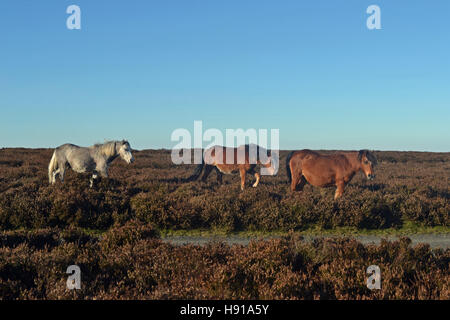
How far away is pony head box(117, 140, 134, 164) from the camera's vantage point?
14.1m

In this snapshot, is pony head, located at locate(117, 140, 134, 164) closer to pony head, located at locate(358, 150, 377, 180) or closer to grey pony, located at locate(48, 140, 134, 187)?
grey pony, located at locate(48, 140, 134, 187)

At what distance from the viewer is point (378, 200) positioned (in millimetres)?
12391

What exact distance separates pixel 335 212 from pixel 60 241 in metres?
7.71

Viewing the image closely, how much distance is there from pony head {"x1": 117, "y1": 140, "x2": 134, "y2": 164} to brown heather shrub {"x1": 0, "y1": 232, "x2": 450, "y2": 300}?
731cm

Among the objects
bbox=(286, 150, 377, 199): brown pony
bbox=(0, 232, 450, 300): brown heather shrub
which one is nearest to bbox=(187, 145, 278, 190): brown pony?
bbox=(286, 150, 377, 199): brown pony

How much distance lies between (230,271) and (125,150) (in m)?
10.1

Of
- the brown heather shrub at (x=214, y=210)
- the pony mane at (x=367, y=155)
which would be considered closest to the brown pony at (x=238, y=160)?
the brown heather shrub at (x=214, y=210)

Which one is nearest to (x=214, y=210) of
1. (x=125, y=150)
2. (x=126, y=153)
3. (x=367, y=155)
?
(x=126, y=153)

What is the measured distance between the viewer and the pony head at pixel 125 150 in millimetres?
14084

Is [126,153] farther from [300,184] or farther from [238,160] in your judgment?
[300,184]

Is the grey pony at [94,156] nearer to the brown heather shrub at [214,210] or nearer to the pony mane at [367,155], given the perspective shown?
the brown heather shrub at [214,210]

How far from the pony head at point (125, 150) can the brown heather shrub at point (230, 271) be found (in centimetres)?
731

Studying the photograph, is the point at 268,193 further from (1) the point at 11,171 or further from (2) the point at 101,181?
(1) the point at 11,171
